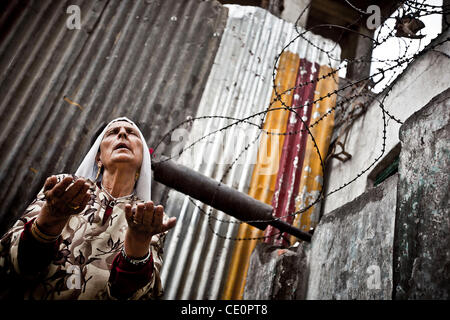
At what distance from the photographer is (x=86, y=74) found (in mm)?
4191

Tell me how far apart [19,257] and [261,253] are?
2900 mm

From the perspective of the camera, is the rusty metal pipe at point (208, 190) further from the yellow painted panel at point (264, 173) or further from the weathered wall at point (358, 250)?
the yellow painted panel at point (264, 173)

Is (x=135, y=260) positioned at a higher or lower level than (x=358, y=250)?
lower

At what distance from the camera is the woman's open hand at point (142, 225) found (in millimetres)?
1364

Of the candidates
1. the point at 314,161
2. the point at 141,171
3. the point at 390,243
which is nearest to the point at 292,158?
the point at 314,161

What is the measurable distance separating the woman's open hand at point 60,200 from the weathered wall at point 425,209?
62.9 inches

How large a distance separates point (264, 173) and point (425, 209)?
331 centimetres

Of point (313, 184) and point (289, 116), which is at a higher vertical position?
point (289, 116)

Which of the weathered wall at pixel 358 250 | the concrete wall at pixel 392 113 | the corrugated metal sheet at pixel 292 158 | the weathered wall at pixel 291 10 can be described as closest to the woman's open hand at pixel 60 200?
the weathered wall at pixel 358 250

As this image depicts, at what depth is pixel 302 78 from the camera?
5457 millimetres

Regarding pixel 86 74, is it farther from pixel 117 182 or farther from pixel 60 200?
pixel 60 200
